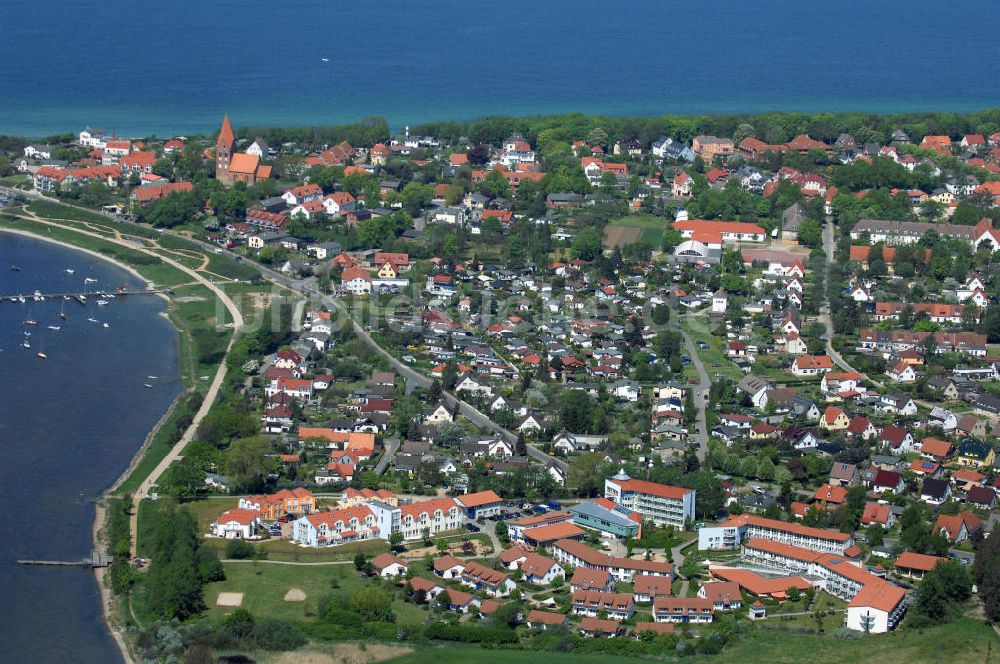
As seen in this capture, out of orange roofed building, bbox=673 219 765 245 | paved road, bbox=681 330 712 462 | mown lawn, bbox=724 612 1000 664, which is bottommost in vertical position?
mown lawn, bbox=724 612 1000 664

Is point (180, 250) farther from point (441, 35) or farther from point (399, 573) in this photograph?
point (441, 35)

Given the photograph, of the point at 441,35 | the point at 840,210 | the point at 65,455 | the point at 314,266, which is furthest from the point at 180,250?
the point at 441,35

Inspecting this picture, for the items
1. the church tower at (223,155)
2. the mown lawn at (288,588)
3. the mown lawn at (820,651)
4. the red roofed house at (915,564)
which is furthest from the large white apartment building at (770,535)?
the church tower at (223,155)

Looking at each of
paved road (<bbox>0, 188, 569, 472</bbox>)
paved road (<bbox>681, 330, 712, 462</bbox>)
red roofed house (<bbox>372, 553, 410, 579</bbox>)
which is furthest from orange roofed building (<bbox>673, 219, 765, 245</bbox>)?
red roofed house (<bbox>372, 553, 410, 579</bbox>)

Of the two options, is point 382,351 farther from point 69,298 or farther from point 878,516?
point 878,516

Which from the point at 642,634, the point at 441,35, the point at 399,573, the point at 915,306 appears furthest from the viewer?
the point at 441,35

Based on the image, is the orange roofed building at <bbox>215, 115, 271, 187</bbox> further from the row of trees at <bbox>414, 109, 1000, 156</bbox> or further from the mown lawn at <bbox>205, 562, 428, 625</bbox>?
the mown lawn at <bbox>205, 562, 428, 625</bbox>

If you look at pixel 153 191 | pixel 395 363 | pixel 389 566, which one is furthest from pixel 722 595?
pixel 153 191

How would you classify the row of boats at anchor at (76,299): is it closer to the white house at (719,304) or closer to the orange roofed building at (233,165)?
the orange roofed building at (233,165)
